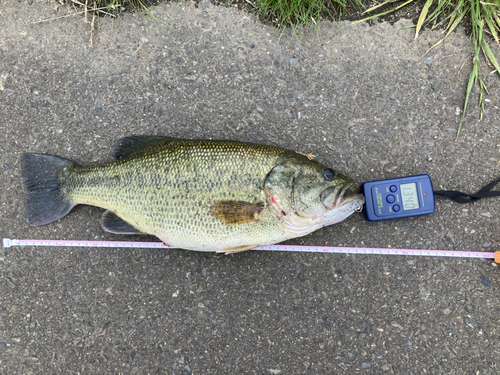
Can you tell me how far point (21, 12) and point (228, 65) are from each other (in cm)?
227

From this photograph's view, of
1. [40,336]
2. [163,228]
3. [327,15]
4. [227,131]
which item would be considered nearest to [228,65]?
[227,131]

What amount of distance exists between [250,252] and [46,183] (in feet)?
6.82

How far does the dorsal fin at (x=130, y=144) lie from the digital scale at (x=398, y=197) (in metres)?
2.04

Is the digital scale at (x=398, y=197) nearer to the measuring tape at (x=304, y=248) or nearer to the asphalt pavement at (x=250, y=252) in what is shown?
the asphalt pavement at (x=250, y=252)

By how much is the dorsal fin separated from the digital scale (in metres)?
2.04

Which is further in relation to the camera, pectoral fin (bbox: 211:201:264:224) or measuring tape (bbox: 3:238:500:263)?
measuring tape (bbox: 3:238:500:263)

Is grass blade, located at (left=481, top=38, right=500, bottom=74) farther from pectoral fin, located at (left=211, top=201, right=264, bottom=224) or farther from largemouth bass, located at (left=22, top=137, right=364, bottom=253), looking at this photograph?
pectoral fin, located at (left=211, top=201, right=264, bottom=224)

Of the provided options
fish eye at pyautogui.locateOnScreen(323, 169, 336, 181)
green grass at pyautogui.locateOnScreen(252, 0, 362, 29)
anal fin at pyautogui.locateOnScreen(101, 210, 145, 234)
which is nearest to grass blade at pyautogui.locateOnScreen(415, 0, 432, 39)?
green grass at pyautogui.locateOnScreen(252, 0, 362, 29)

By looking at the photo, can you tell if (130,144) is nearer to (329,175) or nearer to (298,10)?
(329,175)

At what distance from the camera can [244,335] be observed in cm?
290

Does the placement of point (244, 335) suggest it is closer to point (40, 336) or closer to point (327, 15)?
point (40, 336)

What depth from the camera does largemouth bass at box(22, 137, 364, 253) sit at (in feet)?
8.07

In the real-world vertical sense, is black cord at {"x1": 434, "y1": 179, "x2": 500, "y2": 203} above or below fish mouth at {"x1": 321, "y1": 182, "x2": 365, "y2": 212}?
below

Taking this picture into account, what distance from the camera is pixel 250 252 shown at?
294cm
